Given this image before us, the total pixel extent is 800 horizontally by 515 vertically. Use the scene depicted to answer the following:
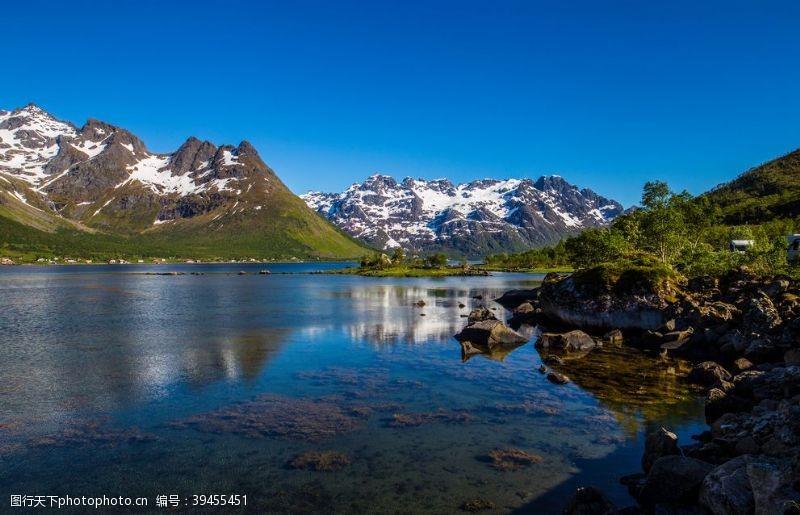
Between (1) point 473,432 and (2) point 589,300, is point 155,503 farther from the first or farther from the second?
(2) point 589,300

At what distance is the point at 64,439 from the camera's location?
28.4 m

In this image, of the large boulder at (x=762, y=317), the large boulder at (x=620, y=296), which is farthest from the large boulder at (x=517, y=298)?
the large boulder at (x=762, y=317)

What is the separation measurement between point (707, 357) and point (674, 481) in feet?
124

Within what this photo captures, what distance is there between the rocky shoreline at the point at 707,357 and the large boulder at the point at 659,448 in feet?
0.16

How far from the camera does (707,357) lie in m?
50.8

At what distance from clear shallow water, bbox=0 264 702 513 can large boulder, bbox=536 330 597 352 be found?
2.99 meters

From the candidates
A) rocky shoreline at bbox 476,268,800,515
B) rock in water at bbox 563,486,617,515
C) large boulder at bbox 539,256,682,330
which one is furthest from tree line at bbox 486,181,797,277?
rock in water at bbox 563,486,617,515

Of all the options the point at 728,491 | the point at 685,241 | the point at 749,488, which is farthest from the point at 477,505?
the point at 685,241

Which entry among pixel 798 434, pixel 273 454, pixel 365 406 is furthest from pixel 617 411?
pixel 273 454

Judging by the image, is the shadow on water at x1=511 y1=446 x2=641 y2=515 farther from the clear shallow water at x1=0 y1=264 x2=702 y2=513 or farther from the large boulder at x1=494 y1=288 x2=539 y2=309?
the large boulder at x1=494 y1=288 x2=539 y2=309

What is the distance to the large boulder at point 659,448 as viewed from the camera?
23.7 metres

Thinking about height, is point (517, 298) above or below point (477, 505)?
above

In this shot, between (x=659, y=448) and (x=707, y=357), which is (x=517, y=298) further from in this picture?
(x=659, y=448)

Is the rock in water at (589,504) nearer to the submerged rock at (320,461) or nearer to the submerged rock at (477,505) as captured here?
the submerged rock at (477,505)
